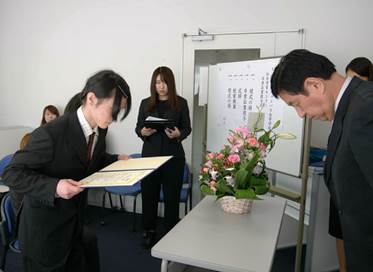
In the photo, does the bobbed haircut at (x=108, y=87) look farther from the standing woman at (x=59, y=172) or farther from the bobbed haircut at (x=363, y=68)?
the bobbed haircut at (x=363, y=68)

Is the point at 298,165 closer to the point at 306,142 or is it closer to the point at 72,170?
the point at 306,142

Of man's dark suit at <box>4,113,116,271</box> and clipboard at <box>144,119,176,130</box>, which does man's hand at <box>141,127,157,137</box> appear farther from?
man's dark suit at <box>4,113,116,271</box>

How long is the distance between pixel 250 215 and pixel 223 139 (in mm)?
1343

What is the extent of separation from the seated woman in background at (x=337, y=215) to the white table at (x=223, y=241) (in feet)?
2.48

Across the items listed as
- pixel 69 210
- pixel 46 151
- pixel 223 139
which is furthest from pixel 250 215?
pixel 223 139

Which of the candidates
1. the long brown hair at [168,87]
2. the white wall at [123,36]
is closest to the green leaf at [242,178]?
the long brown hair at [168,87]

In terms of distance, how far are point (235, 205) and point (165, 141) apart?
130cm

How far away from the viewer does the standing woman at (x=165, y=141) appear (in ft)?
9.09

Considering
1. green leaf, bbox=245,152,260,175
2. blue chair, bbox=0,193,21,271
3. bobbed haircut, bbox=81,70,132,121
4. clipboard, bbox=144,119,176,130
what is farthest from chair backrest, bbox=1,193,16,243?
green leaf, bbox=245,152,260,175

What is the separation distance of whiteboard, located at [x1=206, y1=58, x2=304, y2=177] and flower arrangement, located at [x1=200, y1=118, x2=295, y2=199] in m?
0.93

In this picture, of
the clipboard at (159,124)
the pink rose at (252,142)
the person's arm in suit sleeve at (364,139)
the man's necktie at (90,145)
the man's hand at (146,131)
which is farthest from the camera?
the man's hand at (146,131)

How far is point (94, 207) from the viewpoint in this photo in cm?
408

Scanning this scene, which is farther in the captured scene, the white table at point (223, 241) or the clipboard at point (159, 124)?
the clipboard at point (159, 124)

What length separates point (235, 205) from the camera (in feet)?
5.21
